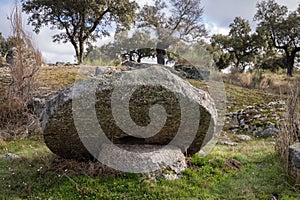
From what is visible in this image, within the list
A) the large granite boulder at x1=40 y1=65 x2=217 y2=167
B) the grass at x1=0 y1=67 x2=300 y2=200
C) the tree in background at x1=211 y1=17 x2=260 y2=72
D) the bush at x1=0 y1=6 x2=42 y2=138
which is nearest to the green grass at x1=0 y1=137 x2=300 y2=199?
the grass at x1=0 y1=67 x2=300 y2=200

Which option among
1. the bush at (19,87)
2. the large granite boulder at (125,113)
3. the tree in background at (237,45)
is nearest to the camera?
the large granite boulder at (125,113)

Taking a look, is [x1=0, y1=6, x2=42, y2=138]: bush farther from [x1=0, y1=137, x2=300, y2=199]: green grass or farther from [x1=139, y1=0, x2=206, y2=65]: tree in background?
[x1=139, y1=0, x2=206, y2=65]: tree in background

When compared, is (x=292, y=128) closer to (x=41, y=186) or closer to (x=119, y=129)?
(x=119, y=129)

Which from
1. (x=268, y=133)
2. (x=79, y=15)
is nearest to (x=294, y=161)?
(x=268, y=133)

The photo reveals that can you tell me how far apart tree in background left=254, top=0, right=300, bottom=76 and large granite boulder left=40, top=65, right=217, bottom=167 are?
2793 cm

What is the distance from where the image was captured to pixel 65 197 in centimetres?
395

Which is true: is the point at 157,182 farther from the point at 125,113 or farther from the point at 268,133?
the point at 268,133

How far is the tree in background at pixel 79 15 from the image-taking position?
78.7ft

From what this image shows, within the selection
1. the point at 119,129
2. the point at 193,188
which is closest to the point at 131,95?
the point at 119,129

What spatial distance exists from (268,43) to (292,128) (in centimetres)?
2947

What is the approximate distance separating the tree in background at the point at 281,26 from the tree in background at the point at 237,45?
1.80 metres

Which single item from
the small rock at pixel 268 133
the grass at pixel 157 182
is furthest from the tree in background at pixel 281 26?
the grass at pixel 157 182

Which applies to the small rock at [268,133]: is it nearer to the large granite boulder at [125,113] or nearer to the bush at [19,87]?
the large granite boulder at [125,113]

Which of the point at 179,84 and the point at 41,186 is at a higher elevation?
the point at 179,84
